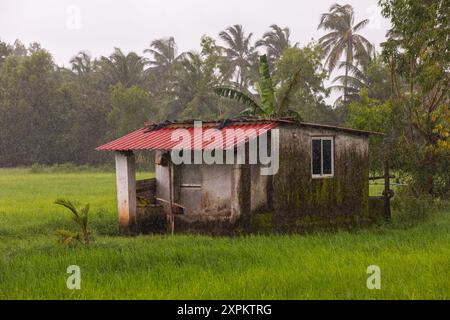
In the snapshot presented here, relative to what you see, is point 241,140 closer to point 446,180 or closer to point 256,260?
point 256,260

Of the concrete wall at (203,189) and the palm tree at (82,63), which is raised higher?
the palm tree at (82,63)

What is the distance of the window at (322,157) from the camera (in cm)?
1351

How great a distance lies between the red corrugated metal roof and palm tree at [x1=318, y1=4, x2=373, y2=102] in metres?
23.1

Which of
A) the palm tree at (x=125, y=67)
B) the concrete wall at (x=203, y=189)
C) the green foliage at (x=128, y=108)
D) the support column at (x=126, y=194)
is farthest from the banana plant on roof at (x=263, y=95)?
the palm tree at (x=125, y=67)

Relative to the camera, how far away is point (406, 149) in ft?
58.5

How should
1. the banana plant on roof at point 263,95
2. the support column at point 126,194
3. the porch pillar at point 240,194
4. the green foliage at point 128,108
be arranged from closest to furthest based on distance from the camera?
the porch pillar at point 240,194 → the support column at point 126,194 → the banana plant on roof at point 263,95 → the green foliage at point 128,108

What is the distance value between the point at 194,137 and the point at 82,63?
41.6 metres

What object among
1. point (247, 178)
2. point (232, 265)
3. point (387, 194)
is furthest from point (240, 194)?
point (387, 194)

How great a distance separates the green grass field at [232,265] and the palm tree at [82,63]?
3947cm

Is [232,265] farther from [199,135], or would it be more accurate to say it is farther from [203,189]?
[199,135]

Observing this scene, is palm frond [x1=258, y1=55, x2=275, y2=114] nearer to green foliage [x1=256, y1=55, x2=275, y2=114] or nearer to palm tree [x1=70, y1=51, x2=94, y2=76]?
green foliage [x1=256, y1=55, x2=275, y2=114]

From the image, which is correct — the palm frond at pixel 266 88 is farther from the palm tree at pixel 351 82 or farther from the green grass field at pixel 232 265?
the palm tree at pixel 351 82

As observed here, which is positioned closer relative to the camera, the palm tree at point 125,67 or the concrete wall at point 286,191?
the concrete wall at point 286,191
